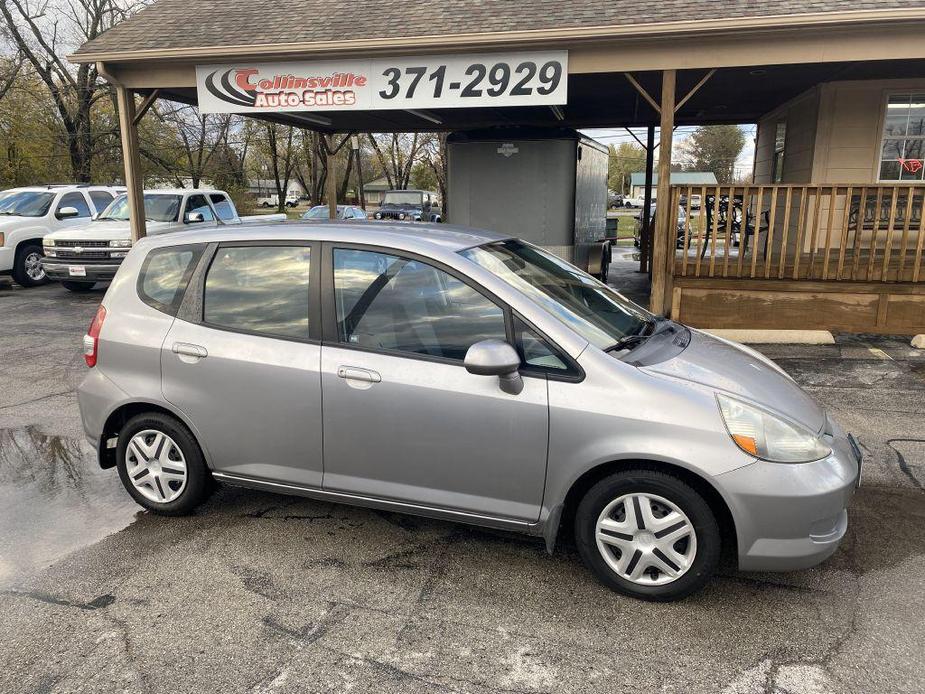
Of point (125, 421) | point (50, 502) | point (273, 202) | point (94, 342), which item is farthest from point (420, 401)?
point (273, 202)

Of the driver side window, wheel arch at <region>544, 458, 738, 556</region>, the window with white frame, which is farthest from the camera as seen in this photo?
the window with white frame

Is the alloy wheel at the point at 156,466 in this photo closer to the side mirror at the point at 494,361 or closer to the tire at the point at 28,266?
the side mirror at the point at 494,361

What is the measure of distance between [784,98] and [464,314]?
447 inches

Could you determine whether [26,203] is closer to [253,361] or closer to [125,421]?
[125,421]

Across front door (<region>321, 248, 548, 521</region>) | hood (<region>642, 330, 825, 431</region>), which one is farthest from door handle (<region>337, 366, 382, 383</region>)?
hood (<region>642, 330, 825, 431</region>)

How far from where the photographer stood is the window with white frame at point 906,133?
34.0 ft

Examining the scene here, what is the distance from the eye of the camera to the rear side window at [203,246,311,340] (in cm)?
363

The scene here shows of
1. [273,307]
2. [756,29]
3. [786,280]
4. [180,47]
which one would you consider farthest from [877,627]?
[180,47]

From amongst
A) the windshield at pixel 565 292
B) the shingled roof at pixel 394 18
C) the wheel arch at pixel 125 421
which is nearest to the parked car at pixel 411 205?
the shingled roof at pixel 394 18

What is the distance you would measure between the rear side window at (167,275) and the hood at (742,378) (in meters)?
2.52

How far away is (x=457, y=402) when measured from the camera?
10.6 feet

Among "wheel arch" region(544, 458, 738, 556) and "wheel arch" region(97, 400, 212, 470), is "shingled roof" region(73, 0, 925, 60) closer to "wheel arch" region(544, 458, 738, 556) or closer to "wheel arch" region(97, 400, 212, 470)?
"wheel arch" region(97, 400, 212, 470)

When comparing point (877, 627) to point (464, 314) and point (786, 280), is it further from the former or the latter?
point (786, 280)

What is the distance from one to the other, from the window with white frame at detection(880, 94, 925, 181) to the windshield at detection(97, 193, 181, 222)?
11.6 metres
